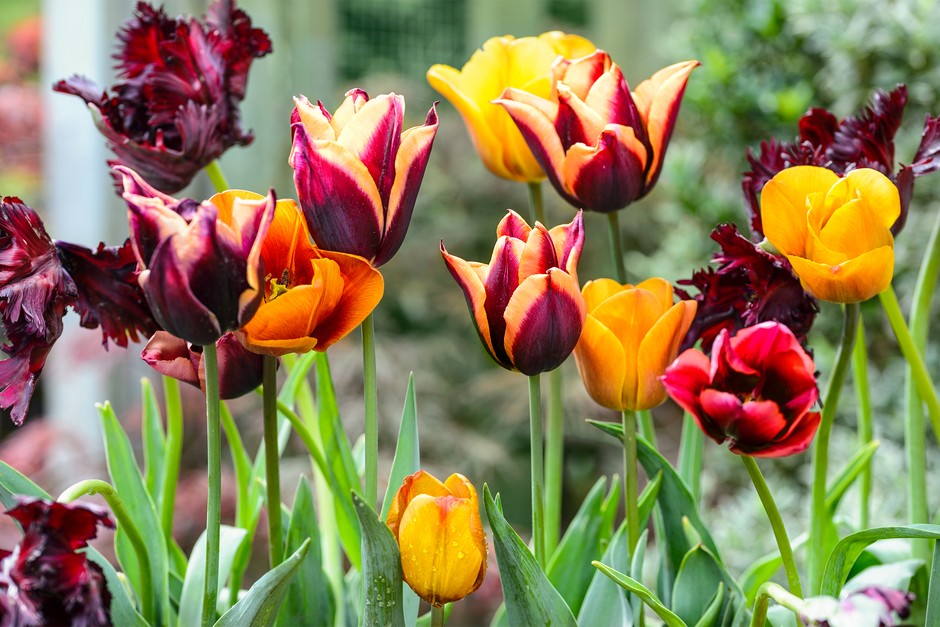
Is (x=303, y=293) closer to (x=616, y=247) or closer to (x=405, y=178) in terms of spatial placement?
(x=405, y=178)

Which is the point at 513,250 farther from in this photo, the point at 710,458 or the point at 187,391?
the point at 187,391

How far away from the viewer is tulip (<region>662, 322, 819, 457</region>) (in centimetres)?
28

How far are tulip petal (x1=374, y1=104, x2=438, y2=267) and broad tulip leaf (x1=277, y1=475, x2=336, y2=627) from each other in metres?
0.15

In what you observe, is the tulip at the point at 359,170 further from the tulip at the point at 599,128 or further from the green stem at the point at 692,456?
the green stem at the point at 692,456

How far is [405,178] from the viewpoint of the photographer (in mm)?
312

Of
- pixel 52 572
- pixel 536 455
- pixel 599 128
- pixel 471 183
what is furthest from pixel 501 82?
pixel 471 183

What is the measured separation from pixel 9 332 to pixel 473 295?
0.15m

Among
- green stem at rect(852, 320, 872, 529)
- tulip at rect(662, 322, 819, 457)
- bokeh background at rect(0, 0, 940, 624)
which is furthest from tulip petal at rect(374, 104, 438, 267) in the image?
bokeh background at rect(0, 0, 940, 624)

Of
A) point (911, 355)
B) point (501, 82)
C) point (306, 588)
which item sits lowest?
point (306, 588)

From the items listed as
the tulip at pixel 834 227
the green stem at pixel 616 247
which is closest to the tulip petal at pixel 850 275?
the tulip at pixel 834 227

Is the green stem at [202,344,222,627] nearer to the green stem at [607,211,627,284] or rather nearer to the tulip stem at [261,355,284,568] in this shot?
the tulip stem at [261,355,284,568]

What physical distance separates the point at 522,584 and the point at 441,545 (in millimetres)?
33

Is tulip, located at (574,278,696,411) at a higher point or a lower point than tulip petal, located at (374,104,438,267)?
lower

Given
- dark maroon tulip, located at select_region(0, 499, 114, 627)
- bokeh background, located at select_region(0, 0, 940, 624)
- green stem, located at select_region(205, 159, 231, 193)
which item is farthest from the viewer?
bokeh background, located at select_region(0, 0, 940, 624)
